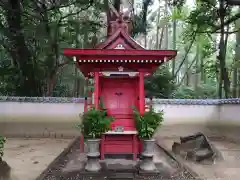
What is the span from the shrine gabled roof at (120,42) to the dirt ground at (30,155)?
2959 millimetres

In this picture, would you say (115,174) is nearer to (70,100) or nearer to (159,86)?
(70,100)

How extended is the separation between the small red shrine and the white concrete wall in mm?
4208

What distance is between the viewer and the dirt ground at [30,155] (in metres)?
5.57

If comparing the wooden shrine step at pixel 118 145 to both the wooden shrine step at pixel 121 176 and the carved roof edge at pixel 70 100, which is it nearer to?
the wooden shrine step at pixel 121 176

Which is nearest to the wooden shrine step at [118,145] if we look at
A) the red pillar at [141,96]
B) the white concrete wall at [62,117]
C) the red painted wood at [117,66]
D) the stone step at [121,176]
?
the red pillar at [141,96]

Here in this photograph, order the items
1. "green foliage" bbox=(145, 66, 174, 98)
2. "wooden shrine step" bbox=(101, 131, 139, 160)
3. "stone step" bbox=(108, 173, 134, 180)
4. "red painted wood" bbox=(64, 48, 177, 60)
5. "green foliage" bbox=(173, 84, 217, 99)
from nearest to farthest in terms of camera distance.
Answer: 1. "stone step" bbox=(108, 173, 134, 180)
2. "red painted wood" bbox=(64, 48, 177, 60)
3. "wooden shrine step" bbox=(101, 131, 139, 160)
4. "green foliage" bbox=(145, 66, 174, 98)
5. "green foliage" bbox=(173, 84, 217, 99)

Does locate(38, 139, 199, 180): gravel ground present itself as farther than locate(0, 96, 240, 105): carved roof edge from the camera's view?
No

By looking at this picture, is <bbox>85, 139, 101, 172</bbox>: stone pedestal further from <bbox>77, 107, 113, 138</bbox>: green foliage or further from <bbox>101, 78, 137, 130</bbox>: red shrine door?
<bbox>101, 78, 137, 130</bbox>: red shrine door

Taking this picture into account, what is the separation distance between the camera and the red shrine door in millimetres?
6680

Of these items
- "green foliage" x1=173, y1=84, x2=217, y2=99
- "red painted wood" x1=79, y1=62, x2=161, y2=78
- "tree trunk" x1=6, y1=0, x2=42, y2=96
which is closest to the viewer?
"red painted wood" x1=79, y1=62, x2=161, y2=78

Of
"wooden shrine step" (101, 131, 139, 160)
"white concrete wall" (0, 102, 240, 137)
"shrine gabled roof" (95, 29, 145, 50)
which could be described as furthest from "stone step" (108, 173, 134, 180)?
"white concrete wall" (0, 102, 240, 137)

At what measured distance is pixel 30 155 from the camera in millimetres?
7375

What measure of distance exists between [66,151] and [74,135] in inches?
130

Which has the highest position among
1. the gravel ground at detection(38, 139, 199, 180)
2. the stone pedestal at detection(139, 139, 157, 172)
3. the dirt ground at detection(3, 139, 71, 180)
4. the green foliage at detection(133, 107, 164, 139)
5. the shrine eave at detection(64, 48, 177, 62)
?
the shrine eave at detection(64, 48, 177, 62)
